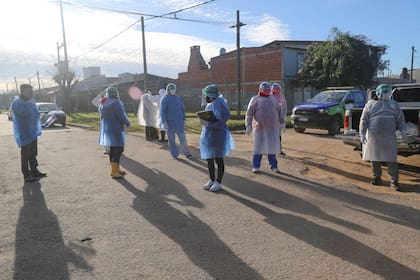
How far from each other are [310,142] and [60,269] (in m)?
10.1

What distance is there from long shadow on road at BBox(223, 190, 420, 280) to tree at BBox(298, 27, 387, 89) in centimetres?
2246

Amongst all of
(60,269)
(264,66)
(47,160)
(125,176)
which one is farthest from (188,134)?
(264,66)

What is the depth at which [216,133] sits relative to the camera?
593 cm

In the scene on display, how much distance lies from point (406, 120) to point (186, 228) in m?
5.67

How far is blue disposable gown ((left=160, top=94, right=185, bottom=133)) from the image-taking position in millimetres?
8945

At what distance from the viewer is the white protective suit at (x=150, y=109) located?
1245 cm

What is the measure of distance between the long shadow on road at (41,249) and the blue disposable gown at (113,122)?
2016 millimetres

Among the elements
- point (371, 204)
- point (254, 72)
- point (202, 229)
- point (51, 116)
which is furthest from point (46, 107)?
point (371, 204)

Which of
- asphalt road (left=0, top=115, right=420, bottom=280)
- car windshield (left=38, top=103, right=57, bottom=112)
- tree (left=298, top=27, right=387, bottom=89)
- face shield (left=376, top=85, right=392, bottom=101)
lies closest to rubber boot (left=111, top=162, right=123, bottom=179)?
asphalt road (left=0, top=115, right=420, bottom=280)

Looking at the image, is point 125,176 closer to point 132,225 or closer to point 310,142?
point 132,225

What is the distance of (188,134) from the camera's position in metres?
15.0

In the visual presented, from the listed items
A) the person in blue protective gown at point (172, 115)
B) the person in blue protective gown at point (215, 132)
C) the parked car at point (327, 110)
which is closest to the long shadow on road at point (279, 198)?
the person in blue protective gown at point (215, 132)

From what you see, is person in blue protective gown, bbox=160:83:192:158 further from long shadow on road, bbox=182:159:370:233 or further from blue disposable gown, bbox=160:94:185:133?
long shadow on road, bbox=182:159:370:233

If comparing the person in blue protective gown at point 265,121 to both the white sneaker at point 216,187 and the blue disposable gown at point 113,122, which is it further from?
the blue disposable gown at point 113,122
